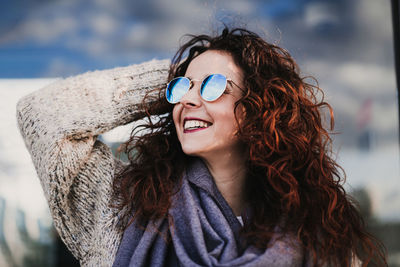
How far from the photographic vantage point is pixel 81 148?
1.38 m

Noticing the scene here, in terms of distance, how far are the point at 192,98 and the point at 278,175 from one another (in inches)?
15.7

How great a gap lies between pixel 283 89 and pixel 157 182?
1.87 feet

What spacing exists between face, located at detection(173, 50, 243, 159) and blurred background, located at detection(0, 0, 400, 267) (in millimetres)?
1075

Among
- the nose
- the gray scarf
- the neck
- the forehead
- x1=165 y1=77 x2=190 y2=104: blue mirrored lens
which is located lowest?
the gray scarf

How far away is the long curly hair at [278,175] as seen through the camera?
1276mm

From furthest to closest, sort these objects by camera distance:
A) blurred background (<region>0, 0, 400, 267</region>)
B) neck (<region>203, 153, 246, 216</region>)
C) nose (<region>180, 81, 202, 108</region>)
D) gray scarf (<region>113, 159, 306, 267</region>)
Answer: blurred background (<region>0, 0, 400, 267</region>) → neck (<region>203, 153, 246, 216</region>) → nose (<region>180, 81, 202, 108</region>) → gray scarf (<region>113, 159, 306, 267</region>)

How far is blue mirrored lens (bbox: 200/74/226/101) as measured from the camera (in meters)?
1.27

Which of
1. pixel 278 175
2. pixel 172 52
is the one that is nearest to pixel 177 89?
pixel 278 175

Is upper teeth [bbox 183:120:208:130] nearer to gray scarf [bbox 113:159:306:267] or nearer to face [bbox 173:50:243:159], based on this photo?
face [bbox 173:50:243:159]

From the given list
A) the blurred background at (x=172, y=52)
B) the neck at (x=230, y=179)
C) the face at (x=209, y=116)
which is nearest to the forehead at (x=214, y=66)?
the face at (x=209, y=116)

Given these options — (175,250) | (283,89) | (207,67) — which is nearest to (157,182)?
(175,250)

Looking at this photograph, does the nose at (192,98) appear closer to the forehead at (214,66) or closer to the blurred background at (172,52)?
the forehead at (214,66)

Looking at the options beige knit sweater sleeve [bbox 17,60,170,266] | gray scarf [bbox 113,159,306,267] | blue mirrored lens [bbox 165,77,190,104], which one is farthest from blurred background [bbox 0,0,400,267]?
gray scarf [bbox 113,159,306,267]

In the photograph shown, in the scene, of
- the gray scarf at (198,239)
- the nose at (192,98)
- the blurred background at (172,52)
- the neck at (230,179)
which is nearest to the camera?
the gray scarf at (198,239)
